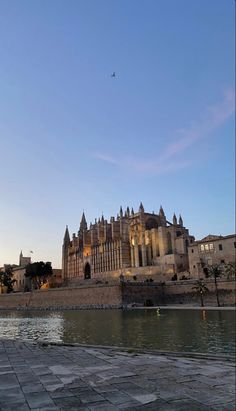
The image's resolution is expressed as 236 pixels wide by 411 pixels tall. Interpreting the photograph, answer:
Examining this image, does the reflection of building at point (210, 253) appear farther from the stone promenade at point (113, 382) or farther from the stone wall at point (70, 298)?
the stone promenade at point (113, 382)

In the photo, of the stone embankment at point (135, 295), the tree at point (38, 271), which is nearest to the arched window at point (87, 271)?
the tree at point (38, 271)

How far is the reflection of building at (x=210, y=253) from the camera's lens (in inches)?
2576

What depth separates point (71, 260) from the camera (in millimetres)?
117250

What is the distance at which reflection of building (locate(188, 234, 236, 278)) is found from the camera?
65.4m

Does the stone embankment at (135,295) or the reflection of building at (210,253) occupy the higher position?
the reflection of building at (210,253)

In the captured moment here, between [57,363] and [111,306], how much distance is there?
57.9m

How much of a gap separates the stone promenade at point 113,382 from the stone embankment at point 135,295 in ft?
164

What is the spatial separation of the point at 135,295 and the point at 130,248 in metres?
30.8

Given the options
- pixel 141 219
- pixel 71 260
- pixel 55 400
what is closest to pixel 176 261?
pixel 141 219

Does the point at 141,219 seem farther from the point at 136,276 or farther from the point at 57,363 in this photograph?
the point at 57,363

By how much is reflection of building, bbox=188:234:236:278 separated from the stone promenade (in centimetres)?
5766

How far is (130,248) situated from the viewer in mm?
97688

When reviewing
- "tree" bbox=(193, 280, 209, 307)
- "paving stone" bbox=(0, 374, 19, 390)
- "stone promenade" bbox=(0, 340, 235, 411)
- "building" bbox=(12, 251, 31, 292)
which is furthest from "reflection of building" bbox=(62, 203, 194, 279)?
"paving stone" bbox=(0, 374, 19, 390)

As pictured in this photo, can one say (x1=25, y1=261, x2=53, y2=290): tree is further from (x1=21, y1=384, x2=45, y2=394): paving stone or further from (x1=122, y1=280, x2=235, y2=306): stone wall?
(x1=21, y1=384, x2=45, y2=394): paving stone
